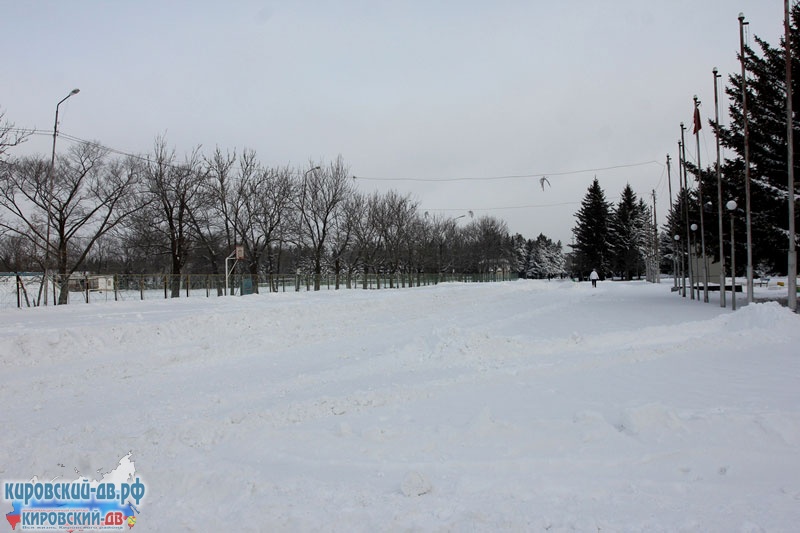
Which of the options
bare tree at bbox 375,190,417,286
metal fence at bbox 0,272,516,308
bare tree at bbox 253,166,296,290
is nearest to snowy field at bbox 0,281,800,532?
metal fence at bbox 0,272,516,308

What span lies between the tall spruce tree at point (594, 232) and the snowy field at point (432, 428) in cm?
8078

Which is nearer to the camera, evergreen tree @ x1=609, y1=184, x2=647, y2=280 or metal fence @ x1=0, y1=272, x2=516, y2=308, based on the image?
metal fence @ x1=0, y1=272, x2=516, y2=308

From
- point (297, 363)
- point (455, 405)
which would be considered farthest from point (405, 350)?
point (455, 405)

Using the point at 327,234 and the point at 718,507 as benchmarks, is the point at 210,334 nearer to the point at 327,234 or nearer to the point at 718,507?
the point at 718,507

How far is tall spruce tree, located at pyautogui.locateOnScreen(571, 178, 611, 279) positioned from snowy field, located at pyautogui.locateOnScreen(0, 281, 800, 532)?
80.8 m

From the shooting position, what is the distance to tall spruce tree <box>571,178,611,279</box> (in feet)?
292

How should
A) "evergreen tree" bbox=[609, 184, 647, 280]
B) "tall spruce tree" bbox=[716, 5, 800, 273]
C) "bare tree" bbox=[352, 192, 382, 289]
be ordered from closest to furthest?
"tall spruce tree" bbox=[716, 5, 800, 273]
"bare tree" bbox=[352, 192, 382, 289]
"evergreen tree" bbox=[609, 184, 647, 280]

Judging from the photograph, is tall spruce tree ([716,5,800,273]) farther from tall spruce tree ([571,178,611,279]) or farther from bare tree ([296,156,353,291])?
tall spruce tree ([571,178,611,279])

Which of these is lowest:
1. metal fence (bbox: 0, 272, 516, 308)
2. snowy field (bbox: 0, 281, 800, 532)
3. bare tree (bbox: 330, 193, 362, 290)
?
snowy field (bbox: 0, 281, 800, 532)

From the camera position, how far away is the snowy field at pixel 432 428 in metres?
4.21

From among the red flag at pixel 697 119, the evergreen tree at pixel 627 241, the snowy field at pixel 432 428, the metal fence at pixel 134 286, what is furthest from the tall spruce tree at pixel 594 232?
the snowy field at pixel 432 428

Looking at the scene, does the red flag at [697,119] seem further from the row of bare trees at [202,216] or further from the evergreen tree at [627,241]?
the evergreen tree at [627,241]

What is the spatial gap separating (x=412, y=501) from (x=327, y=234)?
4424cm

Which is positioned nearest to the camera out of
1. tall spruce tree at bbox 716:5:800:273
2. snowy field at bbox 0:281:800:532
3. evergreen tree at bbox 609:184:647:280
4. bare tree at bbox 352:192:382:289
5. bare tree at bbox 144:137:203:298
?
snowy field at bbox 0:281:800:532
